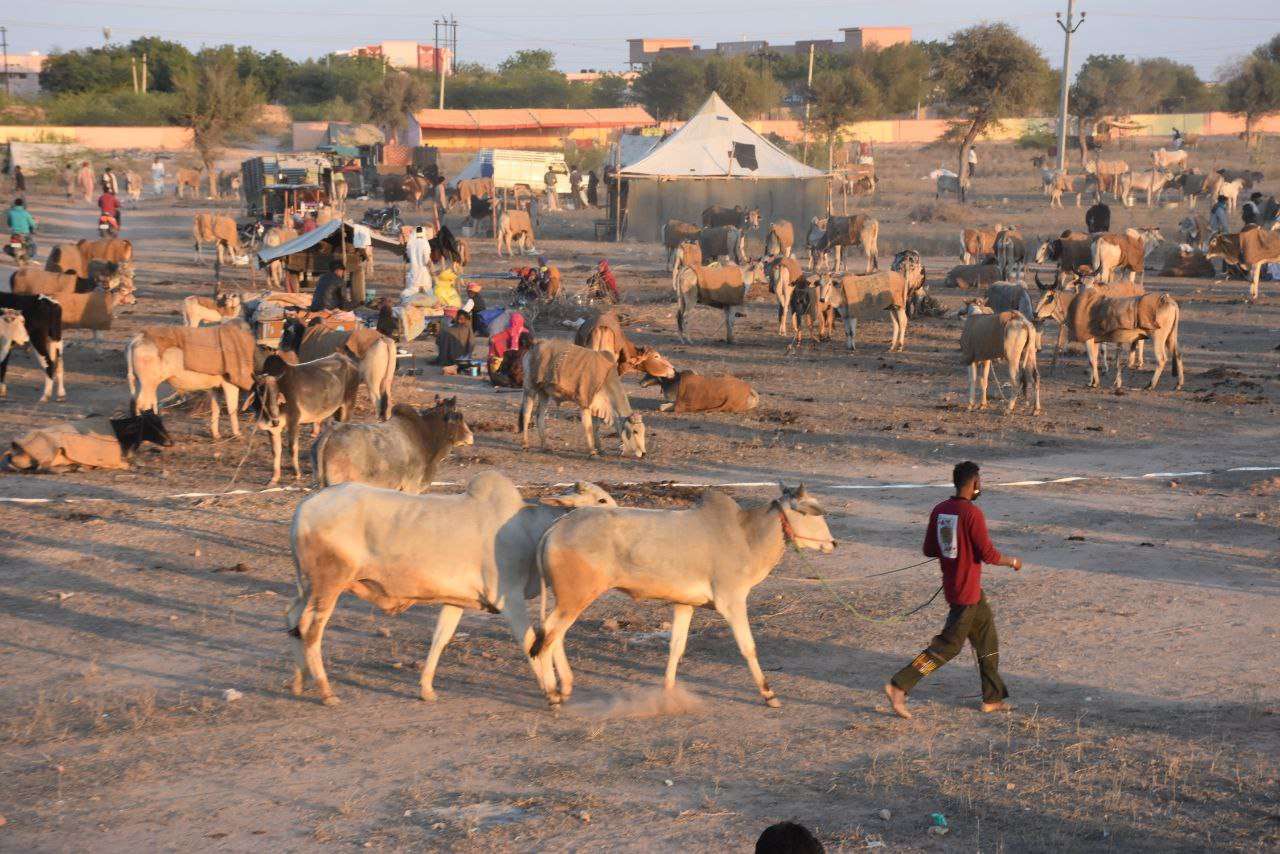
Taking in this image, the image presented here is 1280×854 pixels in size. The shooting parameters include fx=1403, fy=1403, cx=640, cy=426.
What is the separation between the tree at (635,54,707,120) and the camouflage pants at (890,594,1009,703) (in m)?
82.3

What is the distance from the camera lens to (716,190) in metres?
43.1

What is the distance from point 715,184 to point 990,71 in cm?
2114

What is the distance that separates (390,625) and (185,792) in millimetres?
3170

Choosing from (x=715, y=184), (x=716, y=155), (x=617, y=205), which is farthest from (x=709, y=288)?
(x=716, y=155)

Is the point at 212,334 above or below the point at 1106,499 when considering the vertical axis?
above

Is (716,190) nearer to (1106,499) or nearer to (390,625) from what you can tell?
(1106,499)

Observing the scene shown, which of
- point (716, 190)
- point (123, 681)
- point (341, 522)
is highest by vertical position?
point (716, 190)

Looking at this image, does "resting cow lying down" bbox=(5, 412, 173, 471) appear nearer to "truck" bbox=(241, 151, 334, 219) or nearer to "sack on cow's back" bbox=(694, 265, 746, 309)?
"sack on cow's back" bbox=(694, 265, 746, 309)

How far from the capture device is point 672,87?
92.9 metres

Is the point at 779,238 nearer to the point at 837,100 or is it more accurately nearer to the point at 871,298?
the point at 871,298

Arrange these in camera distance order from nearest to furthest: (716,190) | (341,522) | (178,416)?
(341,522) < (178,416) < (716,190)

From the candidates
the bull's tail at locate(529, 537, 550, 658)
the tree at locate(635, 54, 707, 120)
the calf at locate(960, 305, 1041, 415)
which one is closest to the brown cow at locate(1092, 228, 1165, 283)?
the calf at locate(960, 305, 1041, 415)

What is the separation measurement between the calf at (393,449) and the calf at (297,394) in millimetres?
2463

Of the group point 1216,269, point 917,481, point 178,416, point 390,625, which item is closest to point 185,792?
point 390,625
